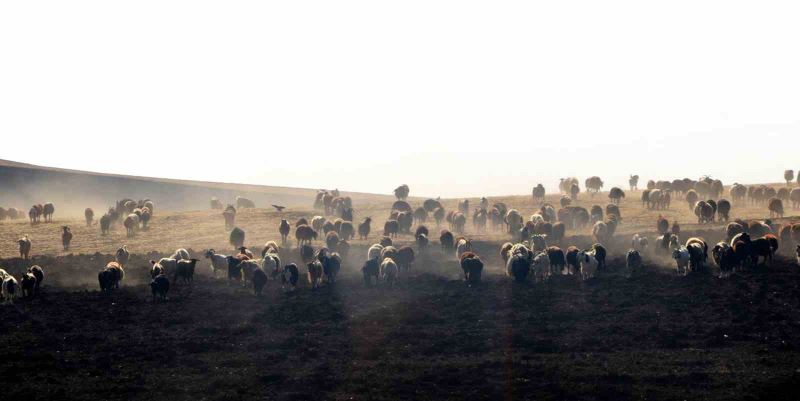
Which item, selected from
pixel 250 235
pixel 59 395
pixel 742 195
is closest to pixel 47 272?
pixel 250 235

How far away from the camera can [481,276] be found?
44156mm

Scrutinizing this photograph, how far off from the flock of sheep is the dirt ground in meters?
1.02

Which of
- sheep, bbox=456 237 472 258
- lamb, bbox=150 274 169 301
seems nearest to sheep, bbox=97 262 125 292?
lamb, bbox=150 274 169 301

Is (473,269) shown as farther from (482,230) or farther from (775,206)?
(775,206)

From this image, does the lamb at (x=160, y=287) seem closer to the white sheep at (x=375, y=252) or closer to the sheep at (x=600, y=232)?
the white sheep at (x=375, y=252)

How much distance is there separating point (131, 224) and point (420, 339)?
37.1 metres

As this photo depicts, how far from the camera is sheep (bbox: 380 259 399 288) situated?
141 feet

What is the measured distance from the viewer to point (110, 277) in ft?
137

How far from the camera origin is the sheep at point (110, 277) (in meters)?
41.2

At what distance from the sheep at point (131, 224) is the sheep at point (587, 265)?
1373 inches

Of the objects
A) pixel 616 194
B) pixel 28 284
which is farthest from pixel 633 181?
pixel 28 284

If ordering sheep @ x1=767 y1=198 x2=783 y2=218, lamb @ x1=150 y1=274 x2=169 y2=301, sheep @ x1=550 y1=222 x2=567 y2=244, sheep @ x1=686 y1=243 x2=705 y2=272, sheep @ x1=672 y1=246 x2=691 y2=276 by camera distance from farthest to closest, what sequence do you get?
sheep @ x1=767 y1=198 x2=783 y2=218
sheep @ x1=550 y1=222 x2=567 y2=244
sheep @ x1=686 y1=243 x2=705 y2=272
sheep @ x1=672 y1=246 x2=691 y2=276
lamb @ x1=150 y1=274 x2=169 y2=301

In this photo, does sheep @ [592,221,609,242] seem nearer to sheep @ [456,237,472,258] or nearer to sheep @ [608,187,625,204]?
sheep @ [456,237,472,258]

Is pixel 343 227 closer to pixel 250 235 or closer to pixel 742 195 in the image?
pixel 250 235
